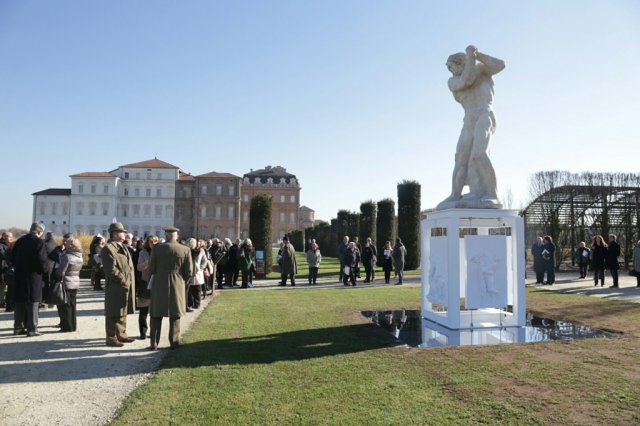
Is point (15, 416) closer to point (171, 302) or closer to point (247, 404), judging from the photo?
point (247, 404)

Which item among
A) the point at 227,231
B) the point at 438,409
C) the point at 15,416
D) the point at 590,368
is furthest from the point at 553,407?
the point at 227,231

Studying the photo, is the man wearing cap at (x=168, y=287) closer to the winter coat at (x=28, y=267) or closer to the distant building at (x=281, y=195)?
the winter coat at (x=28, y=267)

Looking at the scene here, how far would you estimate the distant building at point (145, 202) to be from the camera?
61406 mm

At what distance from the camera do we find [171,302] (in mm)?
5637

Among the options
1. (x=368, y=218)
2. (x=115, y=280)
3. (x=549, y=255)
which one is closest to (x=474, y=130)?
(x=115, y=280)

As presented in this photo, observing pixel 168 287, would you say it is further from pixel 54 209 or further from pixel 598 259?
pixel 54 209

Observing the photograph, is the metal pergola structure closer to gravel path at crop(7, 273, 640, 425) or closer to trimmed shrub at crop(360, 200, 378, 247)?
trimmed shrub at crop(360, 200, 378, 247)

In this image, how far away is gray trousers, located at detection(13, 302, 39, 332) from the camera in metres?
6.74

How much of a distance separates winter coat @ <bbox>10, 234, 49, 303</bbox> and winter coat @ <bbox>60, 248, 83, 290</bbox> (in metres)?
0.32

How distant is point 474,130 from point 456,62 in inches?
44.9

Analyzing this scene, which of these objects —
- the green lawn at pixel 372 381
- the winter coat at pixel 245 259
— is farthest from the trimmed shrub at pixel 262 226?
the green lawn at pixel 372 381

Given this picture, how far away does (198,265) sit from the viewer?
9.12m

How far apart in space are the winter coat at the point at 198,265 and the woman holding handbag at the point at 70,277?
7.30ft

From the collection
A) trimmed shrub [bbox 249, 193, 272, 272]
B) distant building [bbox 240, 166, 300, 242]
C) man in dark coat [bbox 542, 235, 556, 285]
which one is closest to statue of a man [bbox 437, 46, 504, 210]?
man in dark coat [bbox 542, 235, 556, 285]
